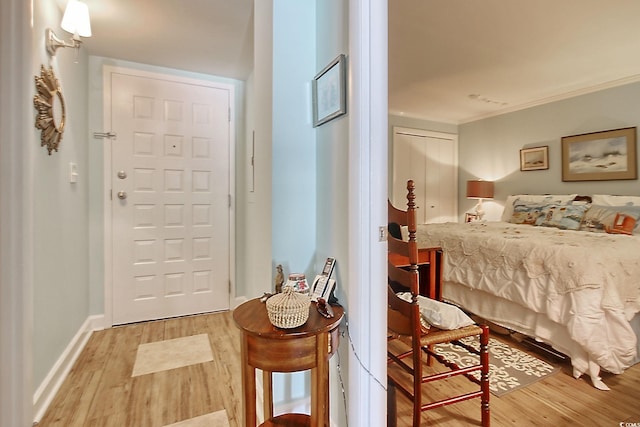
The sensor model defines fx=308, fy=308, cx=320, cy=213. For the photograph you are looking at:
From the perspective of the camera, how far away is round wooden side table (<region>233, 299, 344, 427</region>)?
3.17ft

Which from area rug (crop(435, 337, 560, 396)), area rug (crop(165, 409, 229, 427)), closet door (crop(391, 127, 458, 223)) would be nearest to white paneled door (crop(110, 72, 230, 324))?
area rug (crop(165, 409, 229, 427))

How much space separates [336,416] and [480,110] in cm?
475

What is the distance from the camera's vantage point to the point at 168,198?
9.14 feet

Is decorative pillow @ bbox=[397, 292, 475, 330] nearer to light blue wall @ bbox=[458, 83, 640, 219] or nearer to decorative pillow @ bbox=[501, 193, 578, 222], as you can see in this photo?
decorative pillow @ bbox=[501, 193, 578, 222]

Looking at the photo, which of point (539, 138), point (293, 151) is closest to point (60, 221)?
point (293, 151)

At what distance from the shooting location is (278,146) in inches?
55.6

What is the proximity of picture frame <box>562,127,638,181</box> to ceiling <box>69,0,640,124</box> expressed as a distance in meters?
0.59

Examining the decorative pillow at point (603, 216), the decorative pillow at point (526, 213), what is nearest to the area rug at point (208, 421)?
the decorative pillow at point (603, 216)

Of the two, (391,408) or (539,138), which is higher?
(539,138)

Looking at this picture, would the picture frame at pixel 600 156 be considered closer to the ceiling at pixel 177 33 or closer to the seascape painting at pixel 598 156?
the seascape painting at pixel 598 156

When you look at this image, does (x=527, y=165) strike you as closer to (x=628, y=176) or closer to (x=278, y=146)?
(x=628, y=176)

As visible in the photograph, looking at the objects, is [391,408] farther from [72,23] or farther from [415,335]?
[72,23]

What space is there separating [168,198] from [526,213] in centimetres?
393

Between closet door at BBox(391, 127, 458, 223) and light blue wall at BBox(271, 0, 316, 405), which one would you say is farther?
closet door at BBox(391, 127, 458, 223)
